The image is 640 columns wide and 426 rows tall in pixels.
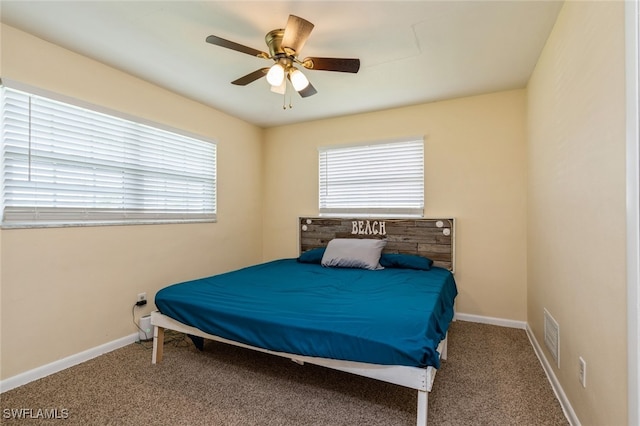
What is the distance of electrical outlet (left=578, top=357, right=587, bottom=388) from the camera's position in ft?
4.88

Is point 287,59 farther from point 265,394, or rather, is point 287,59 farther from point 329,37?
point 265,394

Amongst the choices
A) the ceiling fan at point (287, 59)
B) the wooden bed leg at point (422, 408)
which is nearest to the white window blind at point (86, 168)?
the ceiling fan at point (287, 59)

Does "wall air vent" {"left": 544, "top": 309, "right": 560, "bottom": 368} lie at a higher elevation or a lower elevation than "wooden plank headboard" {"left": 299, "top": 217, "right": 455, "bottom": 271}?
lower

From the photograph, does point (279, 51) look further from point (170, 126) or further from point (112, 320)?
point (112, 320)

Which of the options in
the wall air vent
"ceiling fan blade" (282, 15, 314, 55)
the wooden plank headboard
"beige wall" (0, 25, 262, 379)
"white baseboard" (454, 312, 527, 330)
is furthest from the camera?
the wooden plank headboard

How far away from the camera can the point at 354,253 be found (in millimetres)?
3258

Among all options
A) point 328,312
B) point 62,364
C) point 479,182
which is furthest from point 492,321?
point 62,364

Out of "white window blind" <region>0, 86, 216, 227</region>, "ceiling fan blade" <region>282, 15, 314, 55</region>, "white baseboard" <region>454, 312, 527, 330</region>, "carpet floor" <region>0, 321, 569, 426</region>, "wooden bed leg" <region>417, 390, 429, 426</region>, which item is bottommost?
"carpet floor" <region>0, 321, 569, 426</region>

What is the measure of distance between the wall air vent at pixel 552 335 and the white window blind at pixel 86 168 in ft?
11.3

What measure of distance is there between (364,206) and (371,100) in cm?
127

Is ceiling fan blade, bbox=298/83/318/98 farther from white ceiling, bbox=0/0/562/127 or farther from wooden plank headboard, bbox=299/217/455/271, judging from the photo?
wooden plank headboard, bbox=299/217/455/271

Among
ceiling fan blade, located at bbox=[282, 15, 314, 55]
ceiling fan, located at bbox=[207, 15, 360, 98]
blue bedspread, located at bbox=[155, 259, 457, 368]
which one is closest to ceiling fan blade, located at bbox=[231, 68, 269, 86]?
ceiling fan, located at bbox=[207, 15, 360, 98]

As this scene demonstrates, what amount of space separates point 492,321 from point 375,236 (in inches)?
60.3

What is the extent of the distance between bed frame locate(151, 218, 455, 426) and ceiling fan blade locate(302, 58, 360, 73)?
183 centimetres
